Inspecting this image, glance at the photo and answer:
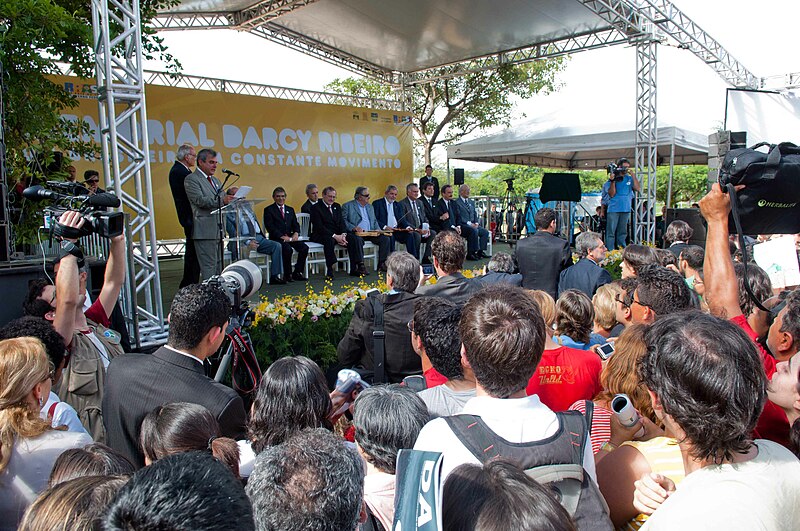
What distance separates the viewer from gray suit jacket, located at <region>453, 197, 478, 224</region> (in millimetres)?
10648

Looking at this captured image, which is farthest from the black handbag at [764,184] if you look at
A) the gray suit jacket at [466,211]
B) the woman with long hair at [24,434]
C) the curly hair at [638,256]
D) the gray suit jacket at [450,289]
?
the gray suit jacket at [466,211]

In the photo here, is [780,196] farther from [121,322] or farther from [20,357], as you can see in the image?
[121,322]

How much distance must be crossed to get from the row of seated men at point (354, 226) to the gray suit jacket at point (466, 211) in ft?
0.06

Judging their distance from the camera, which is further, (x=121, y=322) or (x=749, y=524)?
(x=121, y=322)

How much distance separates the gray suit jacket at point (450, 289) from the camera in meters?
3.34

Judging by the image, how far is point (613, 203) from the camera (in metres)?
9.85

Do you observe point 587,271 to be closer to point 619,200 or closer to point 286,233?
point 286,233

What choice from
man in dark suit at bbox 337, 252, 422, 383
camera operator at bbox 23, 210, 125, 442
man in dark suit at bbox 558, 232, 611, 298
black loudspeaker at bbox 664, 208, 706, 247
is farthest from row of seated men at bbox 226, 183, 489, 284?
man in dark suit at bbox 337, 252, 422, 383

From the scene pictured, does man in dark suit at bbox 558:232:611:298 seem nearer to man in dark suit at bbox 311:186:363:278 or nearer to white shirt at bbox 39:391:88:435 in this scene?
white shirt at bbox 39:391:88:435

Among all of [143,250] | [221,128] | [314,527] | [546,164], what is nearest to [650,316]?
[314,527]

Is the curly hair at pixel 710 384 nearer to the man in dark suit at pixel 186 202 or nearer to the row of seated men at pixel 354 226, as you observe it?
the man in dark suit at pixel 186 202

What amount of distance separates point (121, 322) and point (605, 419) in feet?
11.0

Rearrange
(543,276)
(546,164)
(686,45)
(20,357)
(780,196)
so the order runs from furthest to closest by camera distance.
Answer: (546,164)
(686,45)
(543,276)
(780,196)
(20,357)

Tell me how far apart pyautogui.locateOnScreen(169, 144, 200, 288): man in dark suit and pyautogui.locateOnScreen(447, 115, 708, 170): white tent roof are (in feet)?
23.7
